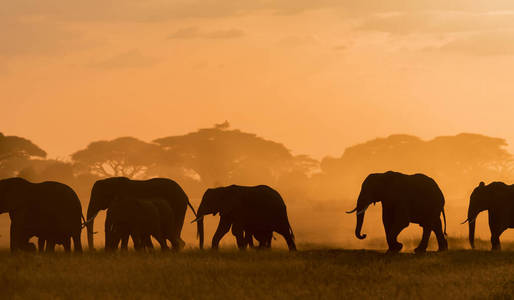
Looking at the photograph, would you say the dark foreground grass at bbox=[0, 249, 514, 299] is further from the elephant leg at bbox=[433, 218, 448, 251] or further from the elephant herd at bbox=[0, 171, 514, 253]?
the elephant leg at bbox=[433, 218, 448, 251]

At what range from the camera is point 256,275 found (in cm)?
1967

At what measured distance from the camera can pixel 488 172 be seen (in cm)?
9062

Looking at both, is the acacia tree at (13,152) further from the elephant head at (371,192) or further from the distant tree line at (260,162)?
the elephant head at (371,192)

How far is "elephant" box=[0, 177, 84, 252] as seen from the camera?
2377cm

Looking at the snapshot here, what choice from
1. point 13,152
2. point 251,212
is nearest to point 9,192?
point 251,212

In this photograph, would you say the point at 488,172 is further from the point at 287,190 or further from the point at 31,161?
the point at 31,161

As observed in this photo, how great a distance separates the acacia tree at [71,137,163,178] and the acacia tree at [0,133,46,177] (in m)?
6.59

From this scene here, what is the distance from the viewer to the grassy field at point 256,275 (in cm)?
1723

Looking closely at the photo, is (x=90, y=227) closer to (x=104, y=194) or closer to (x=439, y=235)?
(x=104, y=194)

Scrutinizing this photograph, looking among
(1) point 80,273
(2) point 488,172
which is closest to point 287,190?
(2) point 488,172

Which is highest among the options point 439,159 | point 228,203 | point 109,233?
point 439,159

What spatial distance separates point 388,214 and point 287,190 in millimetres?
60754

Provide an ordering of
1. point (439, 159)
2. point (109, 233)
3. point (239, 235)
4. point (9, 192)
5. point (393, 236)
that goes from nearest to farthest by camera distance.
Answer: point (109, 233)
point (393, 236)
point (9, 192)
point (239, 235)
point (439, 159)

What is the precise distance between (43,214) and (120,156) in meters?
57.5
